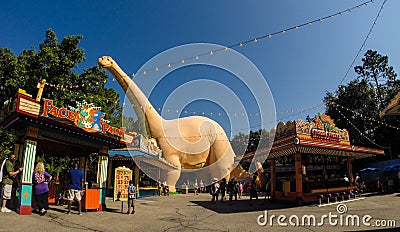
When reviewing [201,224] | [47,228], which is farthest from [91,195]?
[201,224]

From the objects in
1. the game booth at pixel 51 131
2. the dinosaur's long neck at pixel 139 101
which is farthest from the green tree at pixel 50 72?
the game booth at pixel 51 131

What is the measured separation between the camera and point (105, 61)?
1852 cm

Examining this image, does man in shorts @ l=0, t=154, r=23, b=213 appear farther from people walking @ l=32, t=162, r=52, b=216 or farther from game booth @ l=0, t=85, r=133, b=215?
people walking @ l=32, t=162, r=52, b=216

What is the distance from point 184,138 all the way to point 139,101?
5470mm

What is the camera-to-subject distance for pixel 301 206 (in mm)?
13852

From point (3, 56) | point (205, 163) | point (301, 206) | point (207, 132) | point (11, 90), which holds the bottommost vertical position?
point (301, 206)

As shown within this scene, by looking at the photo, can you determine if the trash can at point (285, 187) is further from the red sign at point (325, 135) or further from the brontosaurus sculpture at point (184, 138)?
the brontosaurus sculpture at point (184, 138)

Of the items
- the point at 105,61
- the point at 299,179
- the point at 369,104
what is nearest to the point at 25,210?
the point at 105,61

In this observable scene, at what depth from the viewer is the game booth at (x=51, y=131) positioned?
896 centimetres

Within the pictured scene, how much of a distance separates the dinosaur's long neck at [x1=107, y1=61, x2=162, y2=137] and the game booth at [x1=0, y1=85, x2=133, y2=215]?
7797mm

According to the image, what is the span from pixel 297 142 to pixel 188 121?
42.1 ft

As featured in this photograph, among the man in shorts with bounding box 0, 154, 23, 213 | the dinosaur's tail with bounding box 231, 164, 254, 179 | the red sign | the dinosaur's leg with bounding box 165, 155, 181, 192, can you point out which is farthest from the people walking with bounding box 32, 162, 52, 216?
the dinosaur's tail with bounding box 231, 164, 254, 179

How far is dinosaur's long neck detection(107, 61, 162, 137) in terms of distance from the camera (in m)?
19.4

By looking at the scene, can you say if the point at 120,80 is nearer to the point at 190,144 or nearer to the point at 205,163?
the point at 190,144
